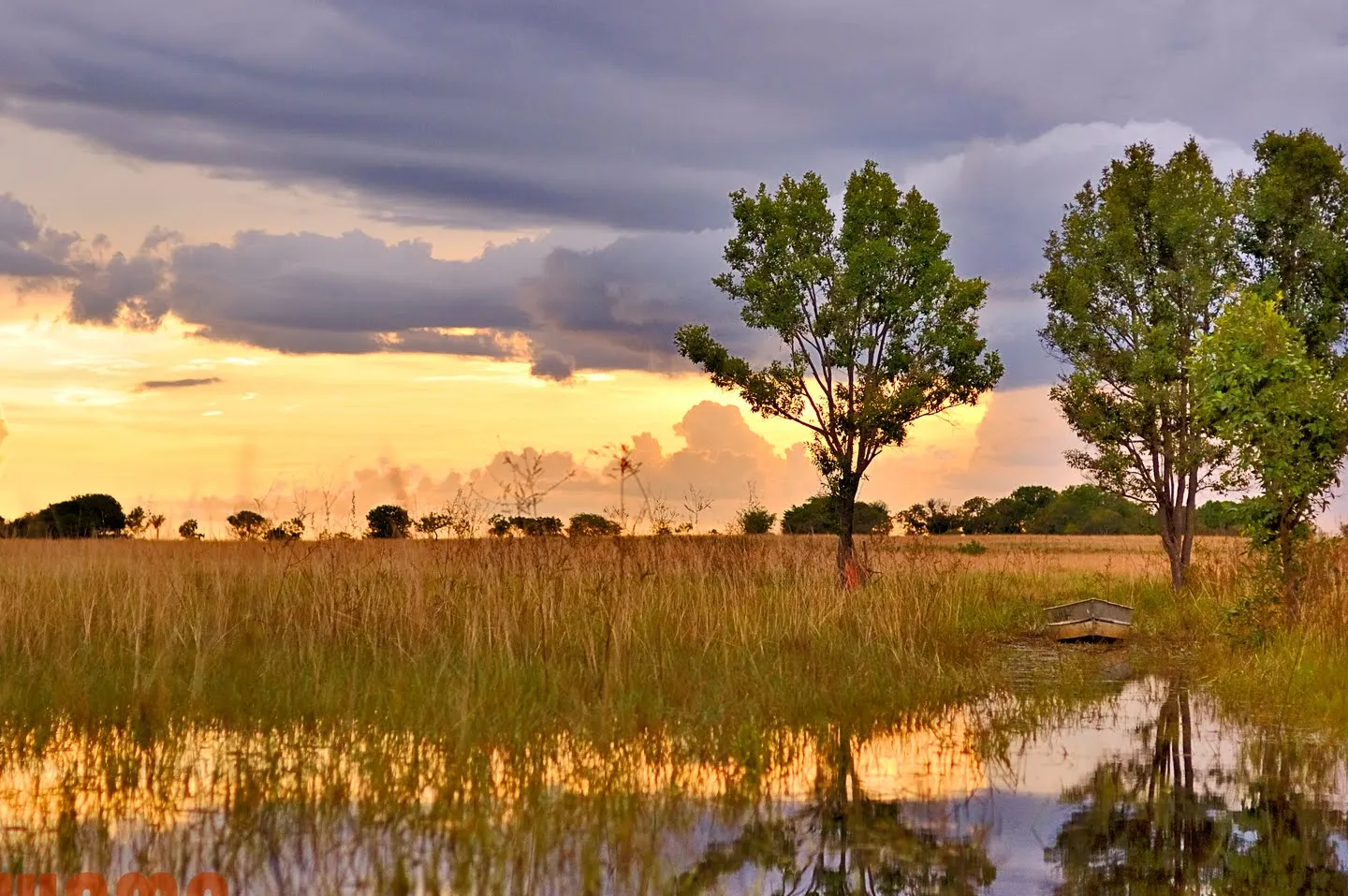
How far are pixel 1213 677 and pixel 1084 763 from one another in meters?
6.89

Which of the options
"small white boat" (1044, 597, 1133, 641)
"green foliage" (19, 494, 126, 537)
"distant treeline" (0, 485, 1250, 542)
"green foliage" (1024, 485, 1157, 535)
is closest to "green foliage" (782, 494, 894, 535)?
"distant treeline" (0, 485, 1250, 542)

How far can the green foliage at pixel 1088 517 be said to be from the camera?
289 feet

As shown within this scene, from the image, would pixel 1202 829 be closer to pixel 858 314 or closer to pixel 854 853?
pixel 854 853

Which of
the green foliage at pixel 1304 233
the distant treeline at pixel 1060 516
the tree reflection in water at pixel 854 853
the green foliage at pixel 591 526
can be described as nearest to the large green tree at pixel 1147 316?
the green foliage at pixel 1304 233

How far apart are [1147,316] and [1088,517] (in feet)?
214

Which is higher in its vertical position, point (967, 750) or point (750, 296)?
point (750, 296)

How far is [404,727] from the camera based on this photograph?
909 centimetres

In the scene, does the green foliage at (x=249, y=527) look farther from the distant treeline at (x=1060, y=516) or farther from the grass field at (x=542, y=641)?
the distant treeline at (x=1060, y=516)

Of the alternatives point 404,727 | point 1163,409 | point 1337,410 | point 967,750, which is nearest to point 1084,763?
point 967,750

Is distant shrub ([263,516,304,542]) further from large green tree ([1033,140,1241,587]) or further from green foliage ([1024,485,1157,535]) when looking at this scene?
green foliage ([1024,485,1157,535])

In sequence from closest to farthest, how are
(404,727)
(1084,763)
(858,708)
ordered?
(404,727) → (1084,763) → (858,708)

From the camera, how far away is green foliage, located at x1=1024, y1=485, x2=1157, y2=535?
289ft

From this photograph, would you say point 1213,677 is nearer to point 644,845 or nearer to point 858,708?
point 858,708

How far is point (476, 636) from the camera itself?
1253cm
